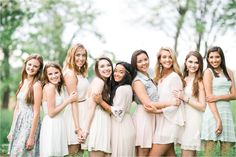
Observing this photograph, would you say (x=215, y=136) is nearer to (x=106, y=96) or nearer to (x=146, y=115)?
(x=146, y=115)

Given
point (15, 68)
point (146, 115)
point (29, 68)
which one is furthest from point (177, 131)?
point (15, 68)

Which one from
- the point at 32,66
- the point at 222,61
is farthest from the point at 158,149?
the point at 32,66

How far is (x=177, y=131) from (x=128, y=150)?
719mm

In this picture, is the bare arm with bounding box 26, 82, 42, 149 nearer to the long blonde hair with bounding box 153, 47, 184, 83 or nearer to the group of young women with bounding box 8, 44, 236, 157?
the group of young women with bounding box 8, 44, 236, 157

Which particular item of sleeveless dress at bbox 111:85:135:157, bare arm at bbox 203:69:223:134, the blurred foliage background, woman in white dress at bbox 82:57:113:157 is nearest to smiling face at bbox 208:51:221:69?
bare arm at bbox 203:69:223:134

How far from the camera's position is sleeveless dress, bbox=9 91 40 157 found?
5.94 meters

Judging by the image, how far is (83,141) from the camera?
236 inches

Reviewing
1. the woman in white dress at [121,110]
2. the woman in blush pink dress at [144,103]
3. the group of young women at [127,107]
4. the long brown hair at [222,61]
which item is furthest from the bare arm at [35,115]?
the long brown hair at [222,61]

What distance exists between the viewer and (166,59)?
589 centimetres

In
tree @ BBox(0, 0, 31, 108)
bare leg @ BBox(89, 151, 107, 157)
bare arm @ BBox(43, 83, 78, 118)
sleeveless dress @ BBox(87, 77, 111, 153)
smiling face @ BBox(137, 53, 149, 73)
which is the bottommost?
bare leg @ BBox(89, 151, 107, 157)

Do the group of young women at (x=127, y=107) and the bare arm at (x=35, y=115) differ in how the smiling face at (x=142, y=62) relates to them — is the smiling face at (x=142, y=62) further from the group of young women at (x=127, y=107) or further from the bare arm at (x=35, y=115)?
the bare arm at (x=35, y=115)

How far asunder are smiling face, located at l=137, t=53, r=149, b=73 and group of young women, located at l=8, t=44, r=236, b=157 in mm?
13

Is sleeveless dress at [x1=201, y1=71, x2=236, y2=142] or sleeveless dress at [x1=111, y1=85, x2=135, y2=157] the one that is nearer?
sleeveless dress at [x1=111, y1=85, x2=135, y2=157]

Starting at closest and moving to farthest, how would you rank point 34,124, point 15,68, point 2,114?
point 34,124
point 2,114
point 15,68
